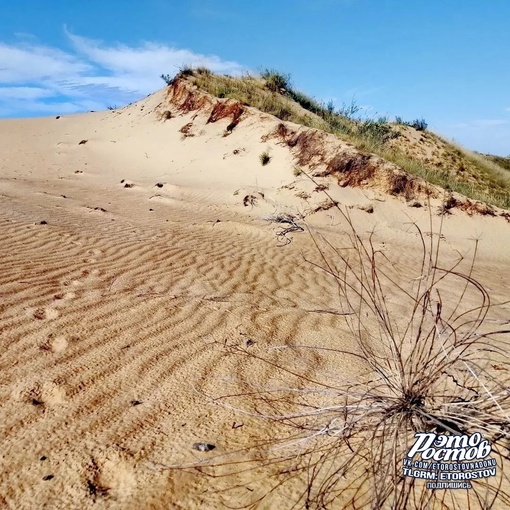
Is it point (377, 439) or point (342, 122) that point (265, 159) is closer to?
point (342, 122)

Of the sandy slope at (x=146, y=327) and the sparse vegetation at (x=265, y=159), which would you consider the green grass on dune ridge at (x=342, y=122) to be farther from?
the sandy slope at (x=146, y=327)

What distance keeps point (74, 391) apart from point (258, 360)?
1.04 metres

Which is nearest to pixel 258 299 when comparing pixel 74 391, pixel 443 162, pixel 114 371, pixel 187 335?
pixel 187 335

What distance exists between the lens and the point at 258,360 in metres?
2.81

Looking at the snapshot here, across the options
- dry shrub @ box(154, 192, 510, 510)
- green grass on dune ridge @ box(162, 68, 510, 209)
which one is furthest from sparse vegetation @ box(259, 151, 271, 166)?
dry shrub @ box(154, 192, 510, 510)

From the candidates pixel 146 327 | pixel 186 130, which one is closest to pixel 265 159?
pixel 186 130

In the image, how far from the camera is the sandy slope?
182 cm

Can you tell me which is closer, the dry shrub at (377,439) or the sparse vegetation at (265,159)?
the dry shrub at (377,439)

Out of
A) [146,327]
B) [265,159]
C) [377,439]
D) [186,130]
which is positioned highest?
[186,130]

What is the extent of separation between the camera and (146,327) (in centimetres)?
320

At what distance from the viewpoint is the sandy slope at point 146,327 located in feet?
5.98

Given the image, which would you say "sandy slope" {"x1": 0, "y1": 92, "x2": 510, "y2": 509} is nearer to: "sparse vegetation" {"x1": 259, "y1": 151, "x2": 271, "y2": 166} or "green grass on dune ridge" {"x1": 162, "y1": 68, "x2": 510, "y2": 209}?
"sparse vegetation" {"x1": 259, "y1": 151, "x2": 271, "y2": 166}

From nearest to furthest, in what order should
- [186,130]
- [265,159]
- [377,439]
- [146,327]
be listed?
[377,439] < [146,327] < [265,159] < [186,130]

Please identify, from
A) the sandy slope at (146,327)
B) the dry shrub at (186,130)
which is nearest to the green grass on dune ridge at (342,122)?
the dry shrub at (186,130)
